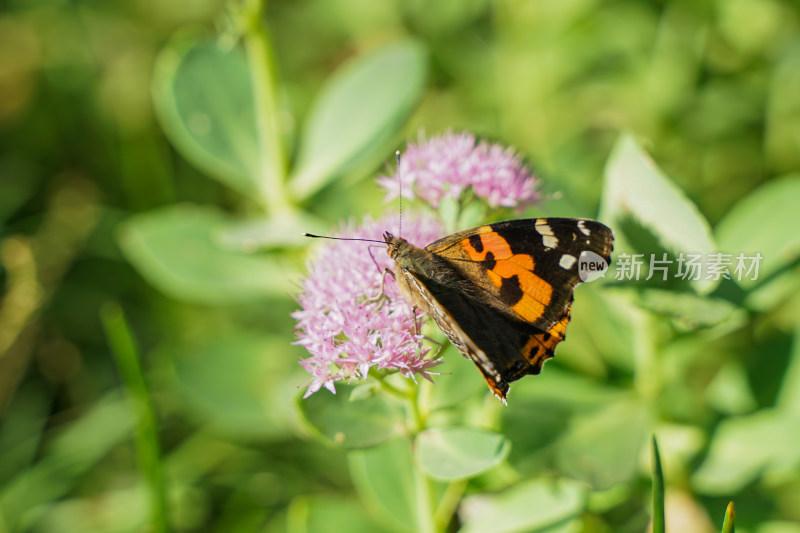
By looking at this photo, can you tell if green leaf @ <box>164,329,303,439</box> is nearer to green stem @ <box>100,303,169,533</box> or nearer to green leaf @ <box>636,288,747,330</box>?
green stem @ <box>100,303,169,533</box>

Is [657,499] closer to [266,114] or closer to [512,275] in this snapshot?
[512,275]

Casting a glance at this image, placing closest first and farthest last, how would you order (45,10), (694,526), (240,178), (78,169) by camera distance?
1. (694,526)
2. (240,178)
3. (78,169)
4. (45,10)

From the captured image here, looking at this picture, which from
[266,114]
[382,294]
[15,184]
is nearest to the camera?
[382,294]

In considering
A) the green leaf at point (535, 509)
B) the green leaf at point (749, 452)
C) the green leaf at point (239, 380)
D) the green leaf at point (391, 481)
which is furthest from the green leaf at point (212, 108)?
the green leaf at point (749, 452)

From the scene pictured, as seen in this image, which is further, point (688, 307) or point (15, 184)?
point (15, 184)

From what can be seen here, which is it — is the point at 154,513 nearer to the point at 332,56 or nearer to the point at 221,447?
the point at 221,447

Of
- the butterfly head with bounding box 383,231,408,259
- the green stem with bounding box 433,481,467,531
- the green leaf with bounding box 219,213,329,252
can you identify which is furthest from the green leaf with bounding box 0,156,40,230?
the green stem with bounding box 433,481,467,531

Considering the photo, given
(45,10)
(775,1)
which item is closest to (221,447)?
(45,10)

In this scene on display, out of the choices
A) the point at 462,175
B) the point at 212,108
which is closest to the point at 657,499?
the point at 462,175

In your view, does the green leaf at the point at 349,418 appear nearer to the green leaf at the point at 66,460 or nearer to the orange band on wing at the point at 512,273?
the orange band on wing at the point at 512,273
